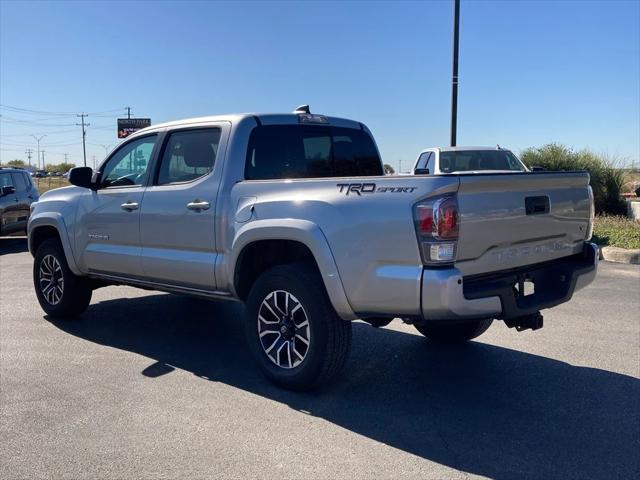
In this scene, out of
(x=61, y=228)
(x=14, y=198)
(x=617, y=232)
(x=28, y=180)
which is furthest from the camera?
(x=28, y=180)

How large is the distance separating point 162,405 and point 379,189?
7.00 ft

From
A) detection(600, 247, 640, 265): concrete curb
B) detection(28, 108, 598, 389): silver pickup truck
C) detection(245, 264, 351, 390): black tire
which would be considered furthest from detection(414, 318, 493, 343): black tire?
detection(600, 247, 640, 265): concrete curb

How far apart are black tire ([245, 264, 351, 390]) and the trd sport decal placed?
2.35ft

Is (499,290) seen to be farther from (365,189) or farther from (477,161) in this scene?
(477,161)

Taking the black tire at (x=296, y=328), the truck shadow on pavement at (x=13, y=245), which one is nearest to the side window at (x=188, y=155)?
the black tire at (x=296, y=328)

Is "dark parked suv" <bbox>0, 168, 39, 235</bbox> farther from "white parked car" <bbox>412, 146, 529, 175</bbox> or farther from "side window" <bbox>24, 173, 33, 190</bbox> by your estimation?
"white parked car" <bbox>412, 146, 529, 175</bbox>

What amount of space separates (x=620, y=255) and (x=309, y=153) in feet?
Result: 24.2

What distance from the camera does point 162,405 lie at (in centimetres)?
427

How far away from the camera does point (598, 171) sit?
51.3 ft

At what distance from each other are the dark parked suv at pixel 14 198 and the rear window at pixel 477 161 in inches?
380

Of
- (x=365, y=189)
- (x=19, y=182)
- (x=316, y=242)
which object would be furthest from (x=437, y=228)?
(x=19, y=182)

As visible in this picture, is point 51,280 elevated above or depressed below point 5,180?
below

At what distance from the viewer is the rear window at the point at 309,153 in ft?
16.5

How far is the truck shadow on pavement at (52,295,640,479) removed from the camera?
3.50 m
